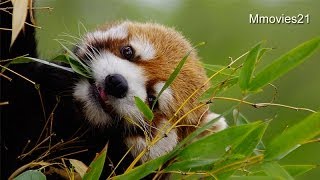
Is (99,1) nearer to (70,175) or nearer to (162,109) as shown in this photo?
(162,109)

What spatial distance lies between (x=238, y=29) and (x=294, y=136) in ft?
12.4

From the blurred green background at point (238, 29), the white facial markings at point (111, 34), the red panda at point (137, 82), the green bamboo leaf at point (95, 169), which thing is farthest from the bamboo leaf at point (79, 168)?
the blurred green background at point (238, 29)

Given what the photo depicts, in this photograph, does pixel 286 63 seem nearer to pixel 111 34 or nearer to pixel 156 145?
pixel 156 145

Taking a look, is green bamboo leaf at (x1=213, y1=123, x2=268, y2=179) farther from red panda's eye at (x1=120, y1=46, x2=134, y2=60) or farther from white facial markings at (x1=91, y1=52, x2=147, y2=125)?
red panda's eye at (x1=120, y1=46, x2=134, y2=60)

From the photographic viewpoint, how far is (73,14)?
465 cm

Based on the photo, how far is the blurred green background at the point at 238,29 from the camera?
442cm

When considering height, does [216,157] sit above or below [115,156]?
above

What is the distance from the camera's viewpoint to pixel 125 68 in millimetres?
2920

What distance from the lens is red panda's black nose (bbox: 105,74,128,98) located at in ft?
9.09

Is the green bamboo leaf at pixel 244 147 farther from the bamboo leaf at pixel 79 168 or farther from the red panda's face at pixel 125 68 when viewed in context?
the red panda's face at pixel 125 68

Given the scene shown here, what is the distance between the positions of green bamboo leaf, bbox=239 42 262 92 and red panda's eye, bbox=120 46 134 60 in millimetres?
845

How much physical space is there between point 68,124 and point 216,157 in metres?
0.90

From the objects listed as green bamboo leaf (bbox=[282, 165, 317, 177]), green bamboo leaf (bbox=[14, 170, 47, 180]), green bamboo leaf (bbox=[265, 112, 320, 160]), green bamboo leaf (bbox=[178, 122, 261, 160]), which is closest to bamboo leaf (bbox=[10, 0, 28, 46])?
green bamboo leaf (bbox=[14, 170, 47, 180])

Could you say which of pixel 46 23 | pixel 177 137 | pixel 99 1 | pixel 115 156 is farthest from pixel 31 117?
pixel 99 1
